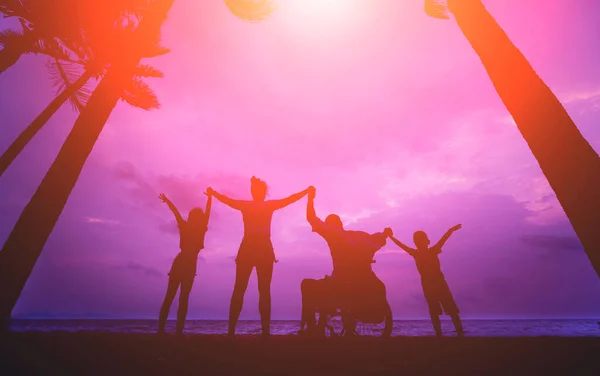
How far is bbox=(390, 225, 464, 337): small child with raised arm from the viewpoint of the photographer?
646cm

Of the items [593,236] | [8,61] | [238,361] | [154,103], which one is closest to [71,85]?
[8,61]

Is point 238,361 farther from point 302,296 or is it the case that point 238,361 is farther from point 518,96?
point 518,96

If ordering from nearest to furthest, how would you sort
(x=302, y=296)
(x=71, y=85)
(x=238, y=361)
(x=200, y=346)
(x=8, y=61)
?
(x=238, y=361) → (x=200, y=346) → (x=302, y=296) → (x=8, y=61) → (x=71, y=85)

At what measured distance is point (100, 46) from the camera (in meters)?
8.66

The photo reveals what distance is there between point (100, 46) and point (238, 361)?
10.3 meters

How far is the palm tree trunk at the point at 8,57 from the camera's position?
7688 mm

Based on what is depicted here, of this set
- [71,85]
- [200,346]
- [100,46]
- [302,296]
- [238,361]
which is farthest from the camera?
[71,85]

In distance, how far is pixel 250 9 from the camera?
29.0ft

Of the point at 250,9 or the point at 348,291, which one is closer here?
the point at 348,291

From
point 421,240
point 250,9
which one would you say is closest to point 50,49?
point 250,9

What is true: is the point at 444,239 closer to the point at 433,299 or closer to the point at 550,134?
the point at 433,299

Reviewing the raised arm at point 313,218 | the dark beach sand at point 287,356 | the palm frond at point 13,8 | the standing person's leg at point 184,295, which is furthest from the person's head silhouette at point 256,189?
the palm frond at point 13,8

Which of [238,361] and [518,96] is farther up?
[518,96]

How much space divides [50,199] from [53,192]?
121 millimetres
